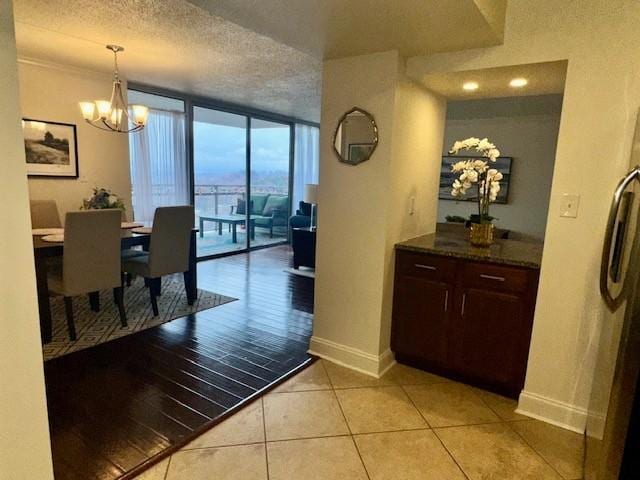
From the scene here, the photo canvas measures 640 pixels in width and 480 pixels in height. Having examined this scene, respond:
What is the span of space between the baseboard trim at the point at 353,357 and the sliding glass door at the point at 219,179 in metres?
3.67

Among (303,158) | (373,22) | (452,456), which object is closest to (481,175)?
(373,22)

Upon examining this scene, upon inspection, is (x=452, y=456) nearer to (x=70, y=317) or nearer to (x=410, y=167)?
(x=410, y=167)

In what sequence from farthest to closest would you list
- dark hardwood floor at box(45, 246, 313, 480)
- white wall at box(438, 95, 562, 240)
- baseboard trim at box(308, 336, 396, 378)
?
1. white wall at box(438, 95, 562, 240)
2. baseboard trim at box(308, 336, 396, 378)
3. dark hardwood floor at box(45, 246, 313, 480)

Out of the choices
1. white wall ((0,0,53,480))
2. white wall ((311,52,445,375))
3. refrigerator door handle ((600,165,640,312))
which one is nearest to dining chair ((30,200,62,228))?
white wall ((311,52,445,375))

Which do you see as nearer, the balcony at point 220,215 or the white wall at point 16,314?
the white wall at point 16,314

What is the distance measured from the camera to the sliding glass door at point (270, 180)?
666 centimetres

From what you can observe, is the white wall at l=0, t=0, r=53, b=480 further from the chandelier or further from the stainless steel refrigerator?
the chandelier

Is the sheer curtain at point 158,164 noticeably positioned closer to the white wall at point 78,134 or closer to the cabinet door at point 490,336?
the white wall at point 78,134

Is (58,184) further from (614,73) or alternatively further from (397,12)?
(614,73)

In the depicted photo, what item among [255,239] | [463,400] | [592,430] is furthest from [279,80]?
[592,430]

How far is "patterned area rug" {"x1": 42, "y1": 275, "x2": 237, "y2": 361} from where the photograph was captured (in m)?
2.92

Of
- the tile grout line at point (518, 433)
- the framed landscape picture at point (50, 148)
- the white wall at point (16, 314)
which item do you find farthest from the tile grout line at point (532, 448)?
the framed landscape picture at point (50, 148)

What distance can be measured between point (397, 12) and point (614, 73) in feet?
3.58

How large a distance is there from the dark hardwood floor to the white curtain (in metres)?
4.08
